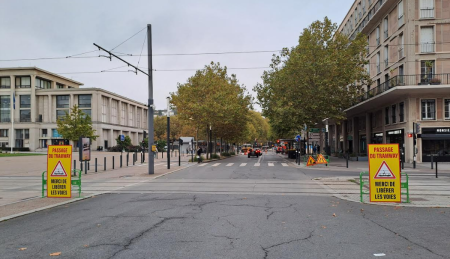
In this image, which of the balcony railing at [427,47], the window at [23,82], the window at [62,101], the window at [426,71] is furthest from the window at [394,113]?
the window at [23,82]

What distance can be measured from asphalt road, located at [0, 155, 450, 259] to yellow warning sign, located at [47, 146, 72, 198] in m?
0.86

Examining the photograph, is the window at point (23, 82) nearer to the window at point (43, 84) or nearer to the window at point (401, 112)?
the window at point (43, 84)

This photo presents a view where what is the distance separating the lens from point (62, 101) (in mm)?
84000

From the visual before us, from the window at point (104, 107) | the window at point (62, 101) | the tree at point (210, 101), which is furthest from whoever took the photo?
the window at point (104, 107)

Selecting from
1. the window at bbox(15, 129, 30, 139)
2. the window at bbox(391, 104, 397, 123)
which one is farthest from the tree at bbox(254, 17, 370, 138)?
the window at bbox(15, 129, 30, 139)

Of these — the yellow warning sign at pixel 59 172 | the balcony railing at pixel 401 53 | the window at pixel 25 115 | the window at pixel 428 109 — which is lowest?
the yellow warning sign at pixel 59 172

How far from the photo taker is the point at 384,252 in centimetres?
562

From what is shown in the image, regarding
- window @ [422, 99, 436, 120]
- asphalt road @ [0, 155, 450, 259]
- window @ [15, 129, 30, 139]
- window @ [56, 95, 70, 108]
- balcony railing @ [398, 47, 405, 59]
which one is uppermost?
window @ [56, 95, 70, 108]

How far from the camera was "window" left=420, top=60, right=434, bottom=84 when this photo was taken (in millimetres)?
31362

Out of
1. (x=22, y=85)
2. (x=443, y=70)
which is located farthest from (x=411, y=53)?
(x=22, y=85)

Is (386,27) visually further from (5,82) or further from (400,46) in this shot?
(5,82)

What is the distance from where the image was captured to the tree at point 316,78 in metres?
34.9

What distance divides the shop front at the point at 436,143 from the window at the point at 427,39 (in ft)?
21.9

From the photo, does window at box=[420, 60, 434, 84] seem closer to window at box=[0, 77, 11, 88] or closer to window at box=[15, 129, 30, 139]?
window at box=[15, 129, 30, 139]
